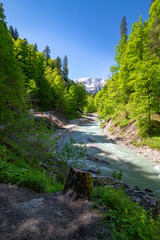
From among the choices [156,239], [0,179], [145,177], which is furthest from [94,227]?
[145,177]

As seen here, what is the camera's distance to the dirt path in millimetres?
2387

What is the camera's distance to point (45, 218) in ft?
9.27

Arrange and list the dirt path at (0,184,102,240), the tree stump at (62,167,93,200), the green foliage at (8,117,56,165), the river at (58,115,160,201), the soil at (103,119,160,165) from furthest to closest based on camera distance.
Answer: the soil at (103,119,160,165) → the river at (58,115,160,201) → the green foliage at (8,117,56,165) → the tree stump at (62,167,93,200) → the dirt path at (0,184,102,240)

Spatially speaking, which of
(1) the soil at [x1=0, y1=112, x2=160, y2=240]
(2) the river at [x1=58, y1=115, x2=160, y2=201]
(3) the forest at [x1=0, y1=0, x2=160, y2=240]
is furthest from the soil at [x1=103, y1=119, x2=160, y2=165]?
(1) the soil at [x1=0, y1=112, x2=160, y2=240]

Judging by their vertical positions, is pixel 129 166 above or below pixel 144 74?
below

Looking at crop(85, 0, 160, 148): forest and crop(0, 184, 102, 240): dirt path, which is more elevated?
crop(85, 0, 160, 148): forest

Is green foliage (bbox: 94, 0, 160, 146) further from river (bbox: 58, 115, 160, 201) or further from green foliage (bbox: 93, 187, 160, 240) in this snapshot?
green foliage (bbox: 93, 187, 160, 240)

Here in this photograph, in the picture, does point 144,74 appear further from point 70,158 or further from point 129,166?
point 70,158

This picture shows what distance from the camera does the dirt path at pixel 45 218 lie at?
2.39 meters

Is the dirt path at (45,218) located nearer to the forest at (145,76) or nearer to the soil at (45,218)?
the soil at (45,218)

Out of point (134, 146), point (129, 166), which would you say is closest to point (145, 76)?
point (134, 146)

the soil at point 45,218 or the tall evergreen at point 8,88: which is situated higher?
the tall evergreen at point 8,88

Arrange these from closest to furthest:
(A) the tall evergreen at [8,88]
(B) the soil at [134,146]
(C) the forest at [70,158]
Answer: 1. (C) the forest at [70,158]
2. (A) the tall evergreen at [8,88]
3. (B) the soil at [134,146]

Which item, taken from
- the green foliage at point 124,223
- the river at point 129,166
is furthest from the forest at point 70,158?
the river at point 129,166
